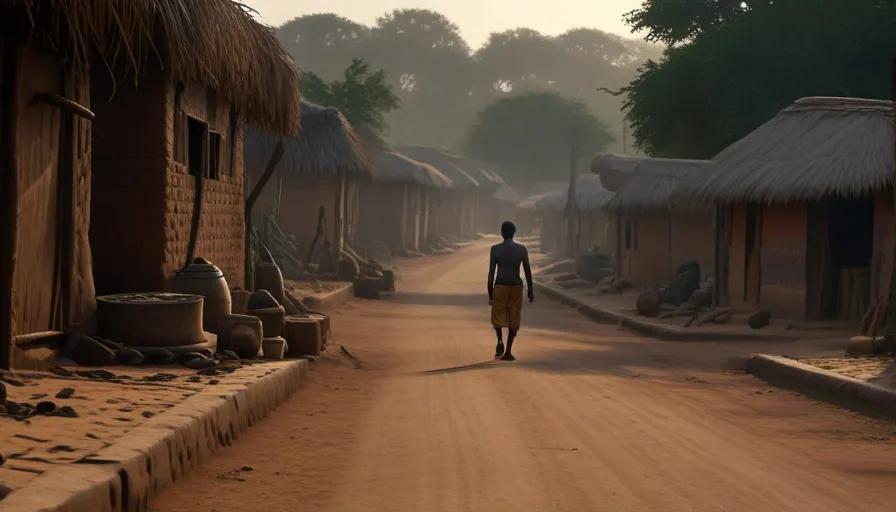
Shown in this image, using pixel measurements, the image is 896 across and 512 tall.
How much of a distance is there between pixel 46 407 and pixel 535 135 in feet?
259

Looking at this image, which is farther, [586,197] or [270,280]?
[586,197]

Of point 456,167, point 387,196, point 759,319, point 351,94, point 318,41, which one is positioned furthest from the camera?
point 318,41

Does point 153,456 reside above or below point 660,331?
above

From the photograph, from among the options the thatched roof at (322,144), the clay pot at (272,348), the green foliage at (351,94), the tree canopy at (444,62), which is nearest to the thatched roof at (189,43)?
the clay pot at (272,348)

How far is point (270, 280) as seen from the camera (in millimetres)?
15203

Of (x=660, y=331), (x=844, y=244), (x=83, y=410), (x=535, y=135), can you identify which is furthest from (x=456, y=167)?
(x=83, y=410)

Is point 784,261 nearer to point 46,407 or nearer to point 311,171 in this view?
point 311,171

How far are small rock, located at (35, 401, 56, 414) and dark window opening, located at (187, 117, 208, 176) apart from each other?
6518 mm

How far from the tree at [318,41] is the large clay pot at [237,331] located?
8713cm

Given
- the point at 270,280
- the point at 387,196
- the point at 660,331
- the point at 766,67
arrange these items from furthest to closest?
the point at 387,196 < the point at 766,67 < the point at 660,331 < the point at 270,280

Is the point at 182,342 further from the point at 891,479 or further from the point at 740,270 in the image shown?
the point at 740,270

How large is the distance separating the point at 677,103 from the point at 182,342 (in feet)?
74.4

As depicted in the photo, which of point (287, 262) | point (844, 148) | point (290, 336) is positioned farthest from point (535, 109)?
point (290, 336)

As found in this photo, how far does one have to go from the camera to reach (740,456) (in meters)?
6.87
